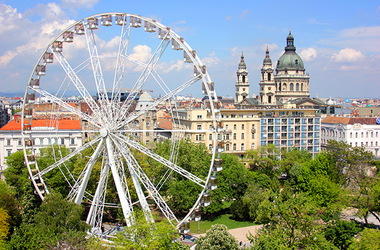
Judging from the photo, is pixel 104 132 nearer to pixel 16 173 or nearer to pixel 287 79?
pixel 16 173

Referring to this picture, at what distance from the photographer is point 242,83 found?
126 metres

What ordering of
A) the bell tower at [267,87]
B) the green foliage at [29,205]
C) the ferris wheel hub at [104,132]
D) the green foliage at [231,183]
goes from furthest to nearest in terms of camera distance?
1. the bell tower at [267,87]
2. the green foliage at [231,183]
3. the green foliage at [29,205]
4. the ferris wheel hub at [104,132]

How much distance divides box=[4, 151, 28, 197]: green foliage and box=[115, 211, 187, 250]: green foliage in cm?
2769

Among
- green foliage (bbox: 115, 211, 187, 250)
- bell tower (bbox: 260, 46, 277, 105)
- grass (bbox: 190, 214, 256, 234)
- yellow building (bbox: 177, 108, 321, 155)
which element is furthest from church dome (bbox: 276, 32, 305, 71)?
green foliage (bbox: 115, 211, 187, 250)

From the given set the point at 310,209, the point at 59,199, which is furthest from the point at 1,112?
the point at 310,209

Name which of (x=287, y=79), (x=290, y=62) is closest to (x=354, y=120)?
(x=287, y=79)

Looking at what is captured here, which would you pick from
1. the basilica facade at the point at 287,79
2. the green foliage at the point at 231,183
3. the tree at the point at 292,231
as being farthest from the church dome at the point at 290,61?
the tree at the point at 292,231

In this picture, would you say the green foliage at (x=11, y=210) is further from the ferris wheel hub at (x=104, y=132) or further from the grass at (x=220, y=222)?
the grass at (x=220, y=222)

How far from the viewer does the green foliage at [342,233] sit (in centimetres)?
3925

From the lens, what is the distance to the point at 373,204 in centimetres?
4584

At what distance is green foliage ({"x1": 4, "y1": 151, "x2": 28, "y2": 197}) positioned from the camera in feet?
177

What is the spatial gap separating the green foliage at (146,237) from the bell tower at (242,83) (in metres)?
97.2

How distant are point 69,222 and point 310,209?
20546 mm

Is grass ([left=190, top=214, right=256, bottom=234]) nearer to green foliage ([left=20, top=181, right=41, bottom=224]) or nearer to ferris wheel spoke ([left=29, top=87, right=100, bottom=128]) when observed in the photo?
green foliage ([left=20, top=181, right=41, bottom=224])
